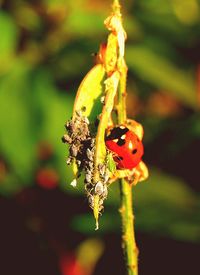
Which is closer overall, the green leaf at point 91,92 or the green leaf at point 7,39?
the green leaf at point 91,92

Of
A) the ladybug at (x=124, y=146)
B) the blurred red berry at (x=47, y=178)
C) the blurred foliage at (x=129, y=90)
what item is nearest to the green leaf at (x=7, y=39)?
the blurred foliage at (x=129, y=90)

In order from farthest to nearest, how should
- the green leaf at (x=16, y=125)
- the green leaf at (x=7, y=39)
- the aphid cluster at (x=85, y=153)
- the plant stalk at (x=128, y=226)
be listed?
the green leaf at (x=7, y=39) < the green leaf at (x=16, y=125) < the plant stalk at (x=128, y=226) < the aphid cluster at (x=85, y=153)

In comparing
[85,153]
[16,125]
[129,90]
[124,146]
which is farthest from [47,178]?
[85,153]

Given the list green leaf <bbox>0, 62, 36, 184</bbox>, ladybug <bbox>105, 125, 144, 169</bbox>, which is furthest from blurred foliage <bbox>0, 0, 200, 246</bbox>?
ladybug <bbox>105, 125, 144, 169</bbox>

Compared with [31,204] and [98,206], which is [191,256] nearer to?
[31,204]

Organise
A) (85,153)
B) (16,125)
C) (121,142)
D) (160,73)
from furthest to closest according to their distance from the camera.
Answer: (160,73)
(16,125)
(121,142)
(85,153)

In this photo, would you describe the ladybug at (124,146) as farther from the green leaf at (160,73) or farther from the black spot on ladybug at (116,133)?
the green leaf at (160,73)

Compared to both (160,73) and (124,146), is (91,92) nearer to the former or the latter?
(124,146)

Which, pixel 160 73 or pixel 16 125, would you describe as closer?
pixel 16 125

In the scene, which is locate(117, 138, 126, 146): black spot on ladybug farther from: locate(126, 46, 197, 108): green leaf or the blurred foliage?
locate(126, 46, 197, 108): green leaf
